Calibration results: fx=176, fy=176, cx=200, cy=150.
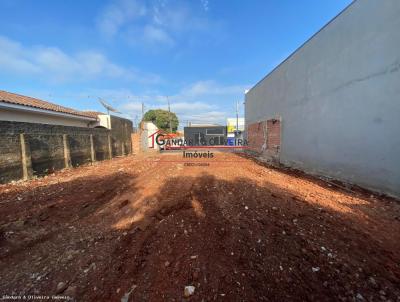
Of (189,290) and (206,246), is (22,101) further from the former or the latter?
(189,290)

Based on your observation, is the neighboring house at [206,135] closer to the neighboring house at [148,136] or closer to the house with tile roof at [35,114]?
the neighboring house at [148,136]

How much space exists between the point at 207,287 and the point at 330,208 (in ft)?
9.23

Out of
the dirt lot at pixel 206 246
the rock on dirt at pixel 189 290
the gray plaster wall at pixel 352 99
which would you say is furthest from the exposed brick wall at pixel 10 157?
the gray plaster wall at pixel 352 99

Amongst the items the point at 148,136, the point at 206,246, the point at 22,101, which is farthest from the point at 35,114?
the point at 206,246

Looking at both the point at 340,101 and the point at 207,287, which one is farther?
the point at 340,101

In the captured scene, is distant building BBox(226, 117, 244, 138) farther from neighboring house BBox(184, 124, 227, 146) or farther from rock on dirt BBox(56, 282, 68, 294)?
rock on dirt BBox(56, 282, 68, 294)

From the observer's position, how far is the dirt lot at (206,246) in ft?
5.37

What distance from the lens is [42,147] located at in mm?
6645

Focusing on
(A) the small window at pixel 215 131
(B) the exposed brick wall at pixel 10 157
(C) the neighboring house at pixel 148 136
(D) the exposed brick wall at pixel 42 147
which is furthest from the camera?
(A) the small window at pixel 215 131

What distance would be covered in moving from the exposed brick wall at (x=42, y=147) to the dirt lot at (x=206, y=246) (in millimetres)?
2421

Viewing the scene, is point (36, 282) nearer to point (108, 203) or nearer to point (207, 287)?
point (207, 287)

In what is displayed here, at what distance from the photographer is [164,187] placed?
4734 millimetres

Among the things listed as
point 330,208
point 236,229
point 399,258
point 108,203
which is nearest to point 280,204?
point 330,208

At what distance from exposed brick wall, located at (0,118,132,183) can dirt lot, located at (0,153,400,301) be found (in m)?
2.42
